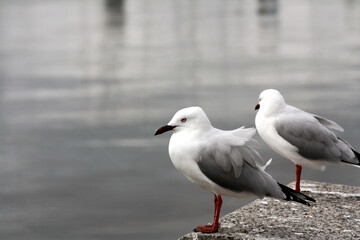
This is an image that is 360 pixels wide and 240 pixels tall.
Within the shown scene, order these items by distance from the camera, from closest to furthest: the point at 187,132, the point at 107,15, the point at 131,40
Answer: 1. the point at 187,132
2. the point at 131,40
3. the point at 107,15

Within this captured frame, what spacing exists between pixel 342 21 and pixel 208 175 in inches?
1612

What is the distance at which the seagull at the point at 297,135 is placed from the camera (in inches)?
364

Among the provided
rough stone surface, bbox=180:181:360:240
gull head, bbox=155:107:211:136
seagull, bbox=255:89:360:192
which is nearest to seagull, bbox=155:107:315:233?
gull head, bbox=155:107:211:136

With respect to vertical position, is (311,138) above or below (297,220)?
above

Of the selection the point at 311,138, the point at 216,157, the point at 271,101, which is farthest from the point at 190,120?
the point at 311,138

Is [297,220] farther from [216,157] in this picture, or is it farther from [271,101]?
[216,157]

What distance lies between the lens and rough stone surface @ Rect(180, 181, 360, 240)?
8.16 m

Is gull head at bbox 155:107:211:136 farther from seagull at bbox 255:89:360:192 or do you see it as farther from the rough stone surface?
seagull at bbox 255:89:360:192

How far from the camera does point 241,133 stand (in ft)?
25.6

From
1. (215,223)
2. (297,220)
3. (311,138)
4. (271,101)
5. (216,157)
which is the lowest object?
(297,220)

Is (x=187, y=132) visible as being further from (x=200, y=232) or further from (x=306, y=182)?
(x=306, y=182)

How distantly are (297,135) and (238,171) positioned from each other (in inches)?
73.0

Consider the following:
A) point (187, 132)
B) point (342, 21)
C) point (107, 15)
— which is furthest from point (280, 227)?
point (107, 15)

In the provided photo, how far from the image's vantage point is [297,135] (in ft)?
30.4
